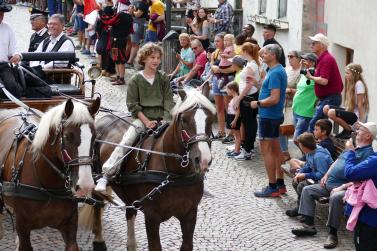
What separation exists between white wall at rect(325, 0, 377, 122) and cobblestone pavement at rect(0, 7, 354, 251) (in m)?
2.42

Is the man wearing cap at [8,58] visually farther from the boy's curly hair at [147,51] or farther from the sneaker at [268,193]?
the sneaker at [268,193]

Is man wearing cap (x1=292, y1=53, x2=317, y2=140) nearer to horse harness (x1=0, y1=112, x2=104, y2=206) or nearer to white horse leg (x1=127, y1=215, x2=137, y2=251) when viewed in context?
white horse leg (x1=127, y1=215, x2=137, y2=251)

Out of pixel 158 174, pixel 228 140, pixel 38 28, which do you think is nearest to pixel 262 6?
pixel 228 140

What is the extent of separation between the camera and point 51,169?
7508 millimetres

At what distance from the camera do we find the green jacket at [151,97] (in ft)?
28.8

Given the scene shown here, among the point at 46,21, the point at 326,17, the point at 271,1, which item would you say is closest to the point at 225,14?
the point at 271,1

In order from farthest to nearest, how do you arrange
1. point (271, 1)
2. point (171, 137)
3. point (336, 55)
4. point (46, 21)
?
1. point (271, 1)
2. point (336, 55)
3. point (46, 21)
4. point (171, 137)

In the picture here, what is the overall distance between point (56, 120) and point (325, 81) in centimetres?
585

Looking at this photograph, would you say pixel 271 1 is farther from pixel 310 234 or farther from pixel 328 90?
pixel 310 234

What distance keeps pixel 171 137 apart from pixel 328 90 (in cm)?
481

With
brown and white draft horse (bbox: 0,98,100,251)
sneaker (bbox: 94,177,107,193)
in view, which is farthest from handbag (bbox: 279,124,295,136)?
brown and white draft horse (bbox: 0,98,100,251)

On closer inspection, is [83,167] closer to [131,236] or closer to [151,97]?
[151,97]

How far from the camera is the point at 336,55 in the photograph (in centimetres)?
1555

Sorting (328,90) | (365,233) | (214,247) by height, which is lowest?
(214,247)
